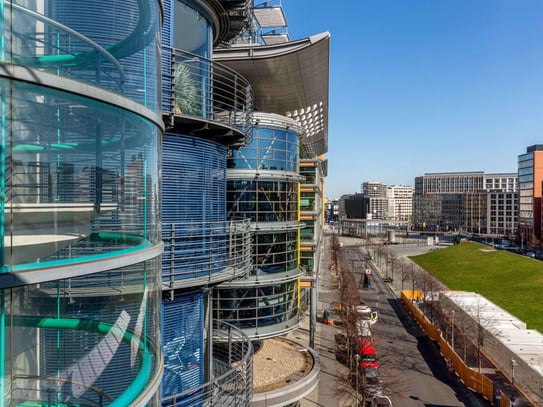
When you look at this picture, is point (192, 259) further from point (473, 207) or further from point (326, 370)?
point (473, 207)

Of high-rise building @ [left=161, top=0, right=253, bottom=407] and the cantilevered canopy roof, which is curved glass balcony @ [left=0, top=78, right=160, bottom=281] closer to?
high-rise building @ [left=161, top=0, right=253, bottom=407]

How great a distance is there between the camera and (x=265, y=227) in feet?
52.8

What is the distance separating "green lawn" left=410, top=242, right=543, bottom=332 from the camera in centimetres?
3680

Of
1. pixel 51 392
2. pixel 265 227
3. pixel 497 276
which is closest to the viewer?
pixel 51 392

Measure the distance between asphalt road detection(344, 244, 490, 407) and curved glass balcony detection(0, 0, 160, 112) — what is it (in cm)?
1890

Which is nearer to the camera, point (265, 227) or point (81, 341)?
point (81, 341)

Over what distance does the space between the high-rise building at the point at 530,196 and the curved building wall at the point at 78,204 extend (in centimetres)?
9394

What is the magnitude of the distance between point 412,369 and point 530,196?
80688mm

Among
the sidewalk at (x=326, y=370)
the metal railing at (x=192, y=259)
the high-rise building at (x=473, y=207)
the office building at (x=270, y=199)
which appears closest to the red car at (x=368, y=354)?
the sidewalk at (x=326, y=370)

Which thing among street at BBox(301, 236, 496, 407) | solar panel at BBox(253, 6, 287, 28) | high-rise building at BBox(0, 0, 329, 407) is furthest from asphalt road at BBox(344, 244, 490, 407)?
solar panel at BBox(253, 6, 287, 28)

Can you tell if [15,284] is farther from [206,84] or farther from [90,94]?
[206,84]

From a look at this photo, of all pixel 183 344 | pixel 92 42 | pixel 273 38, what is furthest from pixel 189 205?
pixel 273 38

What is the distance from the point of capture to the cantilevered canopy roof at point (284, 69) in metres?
17.5

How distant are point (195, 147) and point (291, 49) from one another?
33.4 ft
